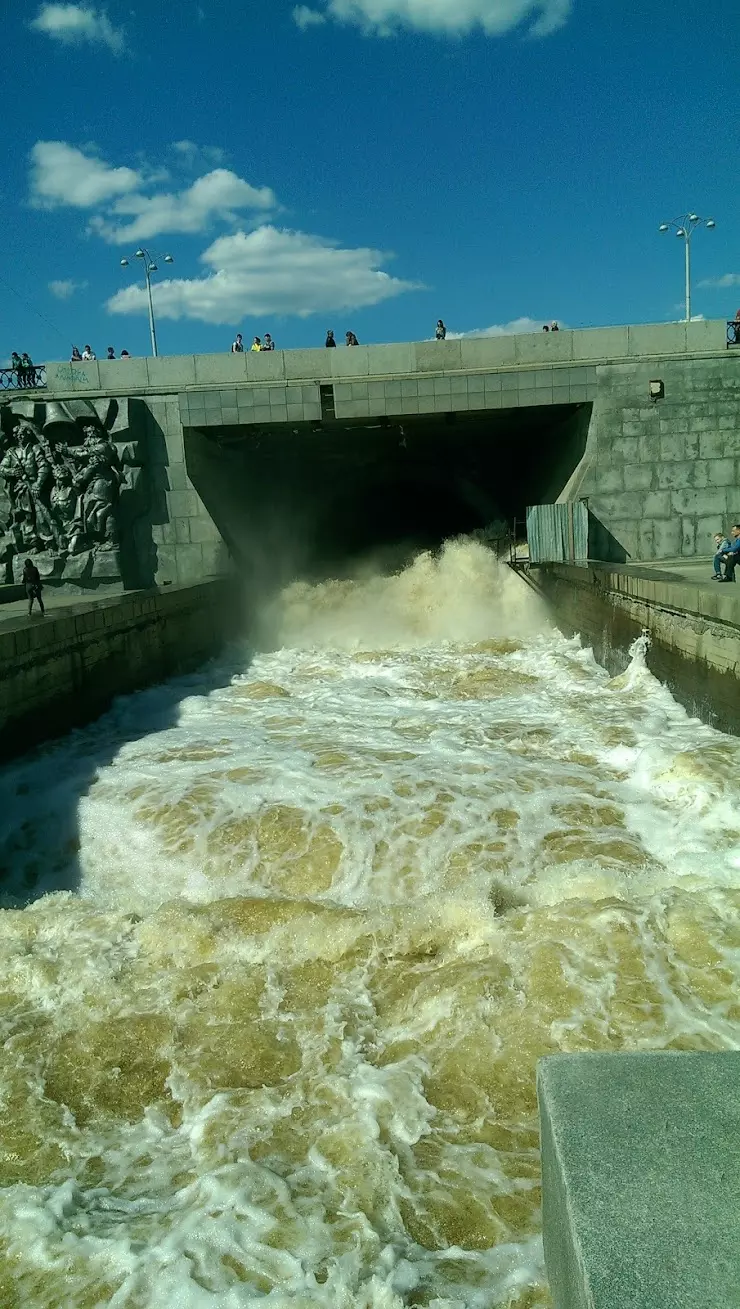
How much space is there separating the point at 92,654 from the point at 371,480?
1321 cm

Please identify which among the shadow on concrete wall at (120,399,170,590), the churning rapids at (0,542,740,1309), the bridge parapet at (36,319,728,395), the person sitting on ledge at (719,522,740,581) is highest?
the bridge parapet at (36,319,728,395)

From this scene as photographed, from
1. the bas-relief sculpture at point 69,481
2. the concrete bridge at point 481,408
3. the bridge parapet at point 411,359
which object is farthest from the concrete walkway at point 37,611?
the bridge parapet at point 411,359

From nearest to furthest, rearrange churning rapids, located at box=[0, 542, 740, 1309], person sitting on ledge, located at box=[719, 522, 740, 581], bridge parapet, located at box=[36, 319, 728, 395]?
churning rapids, located at box=[0, 542, 740, 1309] < person sitting on ledge, located at box=[719, 522, 740, 581] < bridge parapet, located at box=[36, 319, 728, 395]

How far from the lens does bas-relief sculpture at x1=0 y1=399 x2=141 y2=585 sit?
1655cm

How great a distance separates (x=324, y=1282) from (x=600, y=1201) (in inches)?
60.4

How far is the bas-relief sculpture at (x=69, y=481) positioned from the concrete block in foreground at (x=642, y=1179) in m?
15.8

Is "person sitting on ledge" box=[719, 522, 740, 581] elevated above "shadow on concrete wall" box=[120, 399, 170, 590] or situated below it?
below

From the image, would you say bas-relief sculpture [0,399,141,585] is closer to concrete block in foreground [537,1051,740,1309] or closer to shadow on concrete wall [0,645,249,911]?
shadow on concrete wall [0,645,249,911]

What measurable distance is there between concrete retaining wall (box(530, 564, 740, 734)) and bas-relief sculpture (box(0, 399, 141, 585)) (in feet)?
29.1

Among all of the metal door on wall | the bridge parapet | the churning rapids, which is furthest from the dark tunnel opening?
the churning rapids

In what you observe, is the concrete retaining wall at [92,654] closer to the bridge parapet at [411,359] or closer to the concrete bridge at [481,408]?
the concrete bridge at [481,408]

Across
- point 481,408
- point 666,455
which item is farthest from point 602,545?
point 481,408

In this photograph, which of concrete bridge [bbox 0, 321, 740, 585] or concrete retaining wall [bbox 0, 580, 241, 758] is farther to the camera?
concrete bridge [bbox 0, 321, 740, 585]

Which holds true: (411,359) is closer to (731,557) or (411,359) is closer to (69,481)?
(69,481)
